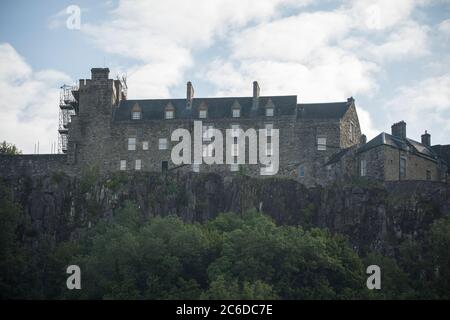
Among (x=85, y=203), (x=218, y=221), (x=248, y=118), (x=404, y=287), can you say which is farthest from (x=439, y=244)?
(x=85, y=203)

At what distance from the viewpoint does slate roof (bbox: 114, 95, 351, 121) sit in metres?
97.8

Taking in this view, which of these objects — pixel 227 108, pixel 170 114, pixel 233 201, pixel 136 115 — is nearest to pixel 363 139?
pixel 227 108

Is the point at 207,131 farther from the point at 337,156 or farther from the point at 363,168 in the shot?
the point at 363,168

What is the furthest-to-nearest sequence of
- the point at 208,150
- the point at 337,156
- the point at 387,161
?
the point at 208,150
the point at 337,156
the point at 387,161

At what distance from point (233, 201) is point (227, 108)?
1112 cm

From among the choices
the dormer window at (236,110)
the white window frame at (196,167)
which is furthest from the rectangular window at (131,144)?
the dormer window at (236,110)

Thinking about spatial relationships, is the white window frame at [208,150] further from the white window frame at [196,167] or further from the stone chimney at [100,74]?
the stone chimney at [100,74]

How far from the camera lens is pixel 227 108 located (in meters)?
99.2

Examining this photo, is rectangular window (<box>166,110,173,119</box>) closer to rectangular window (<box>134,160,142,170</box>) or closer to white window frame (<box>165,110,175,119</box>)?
white window frame (<box>165,110,175,119</box>)

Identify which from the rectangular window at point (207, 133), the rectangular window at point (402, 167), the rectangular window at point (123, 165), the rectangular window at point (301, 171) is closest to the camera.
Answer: the rectangular window at point (402, 167)

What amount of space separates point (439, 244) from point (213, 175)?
24583 millimetres

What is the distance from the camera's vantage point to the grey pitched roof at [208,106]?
98.4 m

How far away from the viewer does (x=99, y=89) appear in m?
99.9

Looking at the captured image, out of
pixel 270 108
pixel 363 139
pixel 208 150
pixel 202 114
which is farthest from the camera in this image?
pixel 202 114
